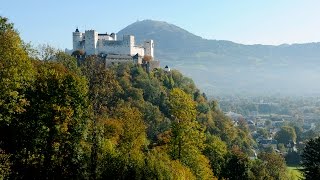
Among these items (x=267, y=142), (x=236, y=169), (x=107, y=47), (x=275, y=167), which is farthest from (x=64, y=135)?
(x=267, y=142)

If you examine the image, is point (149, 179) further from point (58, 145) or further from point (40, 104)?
point (40, 104)

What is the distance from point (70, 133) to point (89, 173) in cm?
330

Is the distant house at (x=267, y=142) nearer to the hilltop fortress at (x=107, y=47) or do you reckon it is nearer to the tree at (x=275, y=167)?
the hilltop fortress at (x=107, y=47)

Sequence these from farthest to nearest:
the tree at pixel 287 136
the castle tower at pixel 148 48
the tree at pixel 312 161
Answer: the tree at pixel 287 136 → the castle tower at pixel 148 48 → the tree at pixel 312 161

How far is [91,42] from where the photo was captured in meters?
111

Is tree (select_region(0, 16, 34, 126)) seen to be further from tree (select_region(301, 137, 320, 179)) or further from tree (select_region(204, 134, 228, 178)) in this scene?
tree (select_region(301, 137, 320, 179))

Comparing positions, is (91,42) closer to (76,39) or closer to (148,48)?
(76,39)

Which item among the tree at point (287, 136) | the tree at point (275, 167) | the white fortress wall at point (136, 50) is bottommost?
the tree at point (287, 136)

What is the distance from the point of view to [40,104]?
35312 mm

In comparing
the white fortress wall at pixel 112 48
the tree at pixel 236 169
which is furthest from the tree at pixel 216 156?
the white fortress wall at pixel 112 48

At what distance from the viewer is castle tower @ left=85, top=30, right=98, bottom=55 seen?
110375mm

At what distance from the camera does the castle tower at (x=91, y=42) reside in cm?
11038

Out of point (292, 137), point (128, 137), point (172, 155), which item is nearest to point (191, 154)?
point (172, 155)

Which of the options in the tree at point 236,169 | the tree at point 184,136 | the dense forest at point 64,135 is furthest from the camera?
the tree at point 236,169
